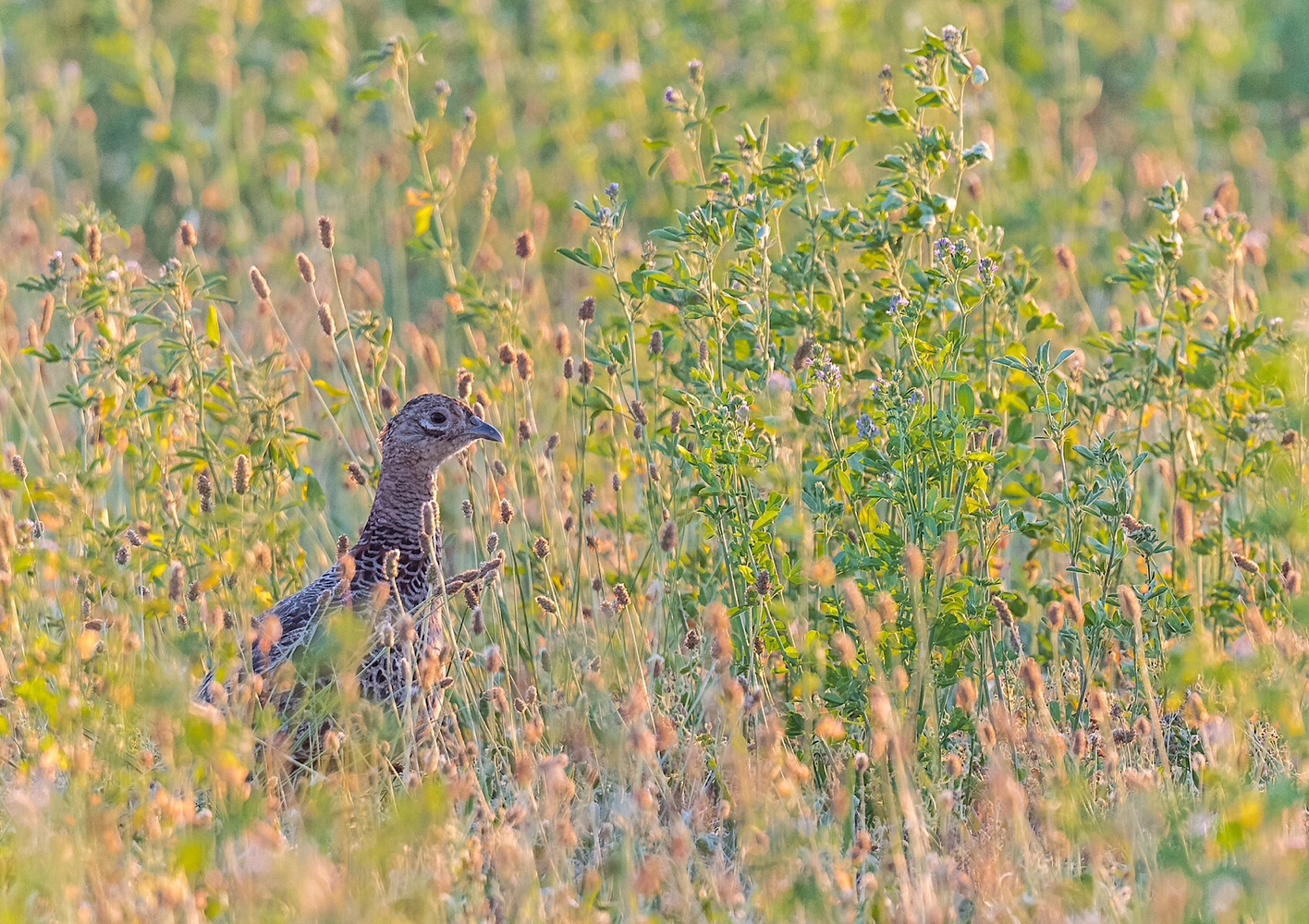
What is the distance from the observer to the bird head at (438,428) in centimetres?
474

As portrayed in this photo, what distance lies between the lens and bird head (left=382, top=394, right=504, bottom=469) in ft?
15.6

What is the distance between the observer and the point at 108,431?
4.73 m

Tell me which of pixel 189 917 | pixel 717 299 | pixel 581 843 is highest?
pixel 717 299

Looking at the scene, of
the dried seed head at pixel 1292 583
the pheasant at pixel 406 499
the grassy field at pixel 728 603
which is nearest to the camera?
the grassy field at pixel 728 603

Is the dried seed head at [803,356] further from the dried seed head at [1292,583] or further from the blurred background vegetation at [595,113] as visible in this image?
the blurred background vegetation at [595,113]

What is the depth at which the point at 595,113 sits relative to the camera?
8.01 m

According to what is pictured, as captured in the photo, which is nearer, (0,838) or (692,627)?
(0,838)

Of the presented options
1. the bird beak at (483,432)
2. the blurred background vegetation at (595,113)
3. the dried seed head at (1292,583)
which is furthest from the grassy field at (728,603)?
the blurred background vegetation at (595,113)

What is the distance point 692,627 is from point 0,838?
1856 mm

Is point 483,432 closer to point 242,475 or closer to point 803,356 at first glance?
point 242,475

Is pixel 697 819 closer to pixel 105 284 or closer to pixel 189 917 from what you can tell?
pixel 189 917

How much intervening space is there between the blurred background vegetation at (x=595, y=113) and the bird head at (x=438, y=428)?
2200 millimetres

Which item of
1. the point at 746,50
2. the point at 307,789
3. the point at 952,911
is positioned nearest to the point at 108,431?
the point at 307,789

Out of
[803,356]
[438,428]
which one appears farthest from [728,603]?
[438,428]
